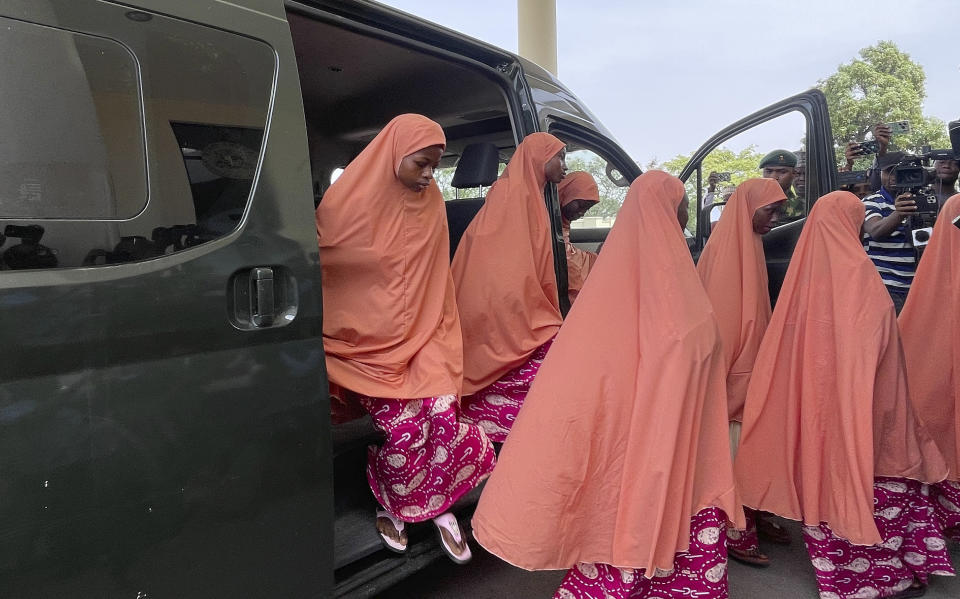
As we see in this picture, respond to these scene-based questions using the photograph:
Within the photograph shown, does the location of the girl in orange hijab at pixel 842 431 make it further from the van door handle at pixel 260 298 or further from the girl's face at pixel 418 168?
the van door handle at pixel 260 298

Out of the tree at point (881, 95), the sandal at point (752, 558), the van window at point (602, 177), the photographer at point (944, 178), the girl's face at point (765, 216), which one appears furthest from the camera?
the tree at point (881, 95)

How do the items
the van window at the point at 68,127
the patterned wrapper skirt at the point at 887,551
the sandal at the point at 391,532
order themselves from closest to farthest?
the van window at the point at 68,127 → the sandal at the point at 391,532 → the patterned wrapper skirt at the point at 887,551

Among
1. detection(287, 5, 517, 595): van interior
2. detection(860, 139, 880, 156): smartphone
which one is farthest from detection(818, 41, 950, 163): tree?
detection(287, 5, 517, 595): van interior

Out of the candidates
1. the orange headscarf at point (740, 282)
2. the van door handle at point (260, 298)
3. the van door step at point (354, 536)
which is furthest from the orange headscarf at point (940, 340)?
the van door handle at point (260, 298)

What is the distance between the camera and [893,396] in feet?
8.82

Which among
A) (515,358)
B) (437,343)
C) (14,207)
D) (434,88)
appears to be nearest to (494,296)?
(515,358)

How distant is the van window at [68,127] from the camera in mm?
1479

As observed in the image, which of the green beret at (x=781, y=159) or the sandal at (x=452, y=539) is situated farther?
the green beret at (x=781, y=159)

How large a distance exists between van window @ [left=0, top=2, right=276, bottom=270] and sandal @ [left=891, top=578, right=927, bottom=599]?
3011 mm

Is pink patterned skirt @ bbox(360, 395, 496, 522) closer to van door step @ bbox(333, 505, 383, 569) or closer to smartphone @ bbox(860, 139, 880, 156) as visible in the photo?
van door step @ bbox(333, 505, 383, 569)

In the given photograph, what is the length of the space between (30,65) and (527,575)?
8.74 ft

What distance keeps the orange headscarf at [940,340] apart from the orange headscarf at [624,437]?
5.19 feet

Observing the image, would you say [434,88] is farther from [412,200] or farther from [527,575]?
[527,575]

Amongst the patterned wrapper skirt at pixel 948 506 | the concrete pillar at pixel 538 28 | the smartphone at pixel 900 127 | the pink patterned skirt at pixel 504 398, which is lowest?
the patterned wrapper skirt at pixel 948 506
